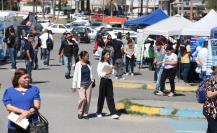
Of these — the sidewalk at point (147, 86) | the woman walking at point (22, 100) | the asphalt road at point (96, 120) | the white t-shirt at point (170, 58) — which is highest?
the woman walking at point (22, 100)

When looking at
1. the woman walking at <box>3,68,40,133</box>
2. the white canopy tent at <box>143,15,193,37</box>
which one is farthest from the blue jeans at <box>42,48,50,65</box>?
the woman walking at <box>3,68,40,133</box>

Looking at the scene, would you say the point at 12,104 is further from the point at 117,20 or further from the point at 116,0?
the point at 116,0

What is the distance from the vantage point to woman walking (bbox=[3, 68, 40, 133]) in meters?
7.72

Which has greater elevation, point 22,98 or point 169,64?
point 22,98

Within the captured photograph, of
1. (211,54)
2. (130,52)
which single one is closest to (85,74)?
(211,54)

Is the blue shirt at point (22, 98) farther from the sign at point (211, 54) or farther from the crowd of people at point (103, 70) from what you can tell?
the sign at point (211, 54)

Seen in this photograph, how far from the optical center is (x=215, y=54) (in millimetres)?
20672

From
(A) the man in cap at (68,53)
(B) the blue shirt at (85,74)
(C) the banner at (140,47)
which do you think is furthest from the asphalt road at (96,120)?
(C) the banner at (140,47)

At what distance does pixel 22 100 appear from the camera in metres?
7.75

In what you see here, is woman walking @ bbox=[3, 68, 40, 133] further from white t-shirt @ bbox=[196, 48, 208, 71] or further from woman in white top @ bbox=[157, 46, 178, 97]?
white t-shirt @ bbox=[196, 48, 208, 71]

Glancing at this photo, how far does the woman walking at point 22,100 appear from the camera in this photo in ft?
25.3

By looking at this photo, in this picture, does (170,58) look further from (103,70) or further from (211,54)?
(103,70)

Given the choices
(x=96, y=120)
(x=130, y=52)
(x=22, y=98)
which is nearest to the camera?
(x=22, y=98)

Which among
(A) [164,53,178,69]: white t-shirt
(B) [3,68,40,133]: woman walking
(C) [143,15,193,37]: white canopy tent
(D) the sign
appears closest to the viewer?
(B) [3,68,40,133]: woman walking
